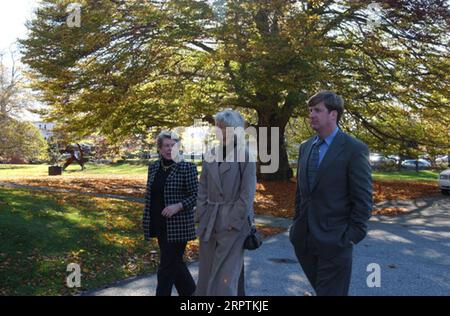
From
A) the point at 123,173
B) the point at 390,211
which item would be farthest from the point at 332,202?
the point at 123,173

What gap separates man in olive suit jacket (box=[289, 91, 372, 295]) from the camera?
11.3ft

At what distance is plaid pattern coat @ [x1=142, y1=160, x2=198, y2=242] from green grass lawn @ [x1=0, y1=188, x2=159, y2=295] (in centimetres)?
171

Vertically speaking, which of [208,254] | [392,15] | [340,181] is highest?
[392,15]

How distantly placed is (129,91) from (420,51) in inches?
437

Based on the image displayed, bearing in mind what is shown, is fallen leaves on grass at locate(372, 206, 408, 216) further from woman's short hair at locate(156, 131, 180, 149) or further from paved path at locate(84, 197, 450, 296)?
woman's short hair at locate(156, 131, 180, 149)

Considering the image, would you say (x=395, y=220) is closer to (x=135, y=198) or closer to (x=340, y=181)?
(x=135, y=198)

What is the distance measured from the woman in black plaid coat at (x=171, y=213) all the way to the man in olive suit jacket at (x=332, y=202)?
1504 mm

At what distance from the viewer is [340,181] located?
139 inches

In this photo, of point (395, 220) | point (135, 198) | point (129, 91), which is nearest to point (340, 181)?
point (395, 220)

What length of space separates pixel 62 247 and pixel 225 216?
397cm

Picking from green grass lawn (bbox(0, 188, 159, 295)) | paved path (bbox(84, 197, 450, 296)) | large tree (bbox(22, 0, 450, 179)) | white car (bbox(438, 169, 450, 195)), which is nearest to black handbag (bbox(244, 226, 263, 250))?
paved path (bbox(84, 197, 450, 296))

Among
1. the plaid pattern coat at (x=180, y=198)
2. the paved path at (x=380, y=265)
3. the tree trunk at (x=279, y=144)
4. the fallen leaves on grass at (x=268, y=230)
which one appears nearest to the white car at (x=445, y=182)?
the tree trunk at (x=279, y=144)

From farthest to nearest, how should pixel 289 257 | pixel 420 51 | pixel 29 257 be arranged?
pixel 420 51 → pixel 289 257 → pixel 29 257

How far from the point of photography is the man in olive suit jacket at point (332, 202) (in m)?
3.45
